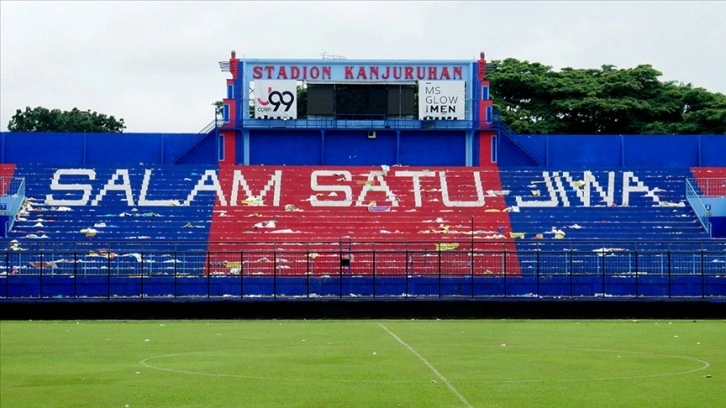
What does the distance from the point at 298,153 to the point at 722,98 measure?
30765mm

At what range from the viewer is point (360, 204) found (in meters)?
52.5

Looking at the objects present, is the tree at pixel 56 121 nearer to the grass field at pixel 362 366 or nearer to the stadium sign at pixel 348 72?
the stadium sign at pixel 348 72

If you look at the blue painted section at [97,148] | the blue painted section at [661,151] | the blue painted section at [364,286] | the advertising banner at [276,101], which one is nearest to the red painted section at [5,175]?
the blue painted section at [97,148]

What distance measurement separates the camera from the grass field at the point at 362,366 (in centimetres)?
1559

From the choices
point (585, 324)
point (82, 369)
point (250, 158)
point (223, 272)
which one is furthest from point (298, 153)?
point (82, 369)

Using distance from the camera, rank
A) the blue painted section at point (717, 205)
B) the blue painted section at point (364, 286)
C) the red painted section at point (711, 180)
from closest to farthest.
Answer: the blue painted section at point (364, 286)
the blue painted section at point (717, 205)
the red painted section at point (711, 180)

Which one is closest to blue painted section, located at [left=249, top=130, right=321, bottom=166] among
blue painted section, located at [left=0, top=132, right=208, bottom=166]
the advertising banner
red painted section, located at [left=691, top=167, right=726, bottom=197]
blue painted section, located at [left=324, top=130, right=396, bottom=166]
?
blue painted section, located at [left=324, top=130, right=396, bottom=166]

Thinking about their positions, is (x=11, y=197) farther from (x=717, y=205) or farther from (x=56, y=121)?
(x=56, y=121)

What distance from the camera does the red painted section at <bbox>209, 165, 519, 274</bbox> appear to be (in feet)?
161

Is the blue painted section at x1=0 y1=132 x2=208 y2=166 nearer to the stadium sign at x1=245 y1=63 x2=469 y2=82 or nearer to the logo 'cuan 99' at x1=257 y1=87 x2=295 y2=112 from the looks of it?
the logo 'cuan 99' at x1=257 y1=87 x2=295 y2=112

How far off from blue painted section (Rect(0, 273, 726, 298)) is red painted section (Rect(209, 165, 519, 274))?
16.6ft

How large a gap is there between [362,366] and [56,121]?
242 feet

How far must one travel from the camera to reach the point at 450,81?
186ft

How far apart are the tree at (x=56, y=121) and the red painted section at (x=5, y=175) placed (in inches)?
1347
